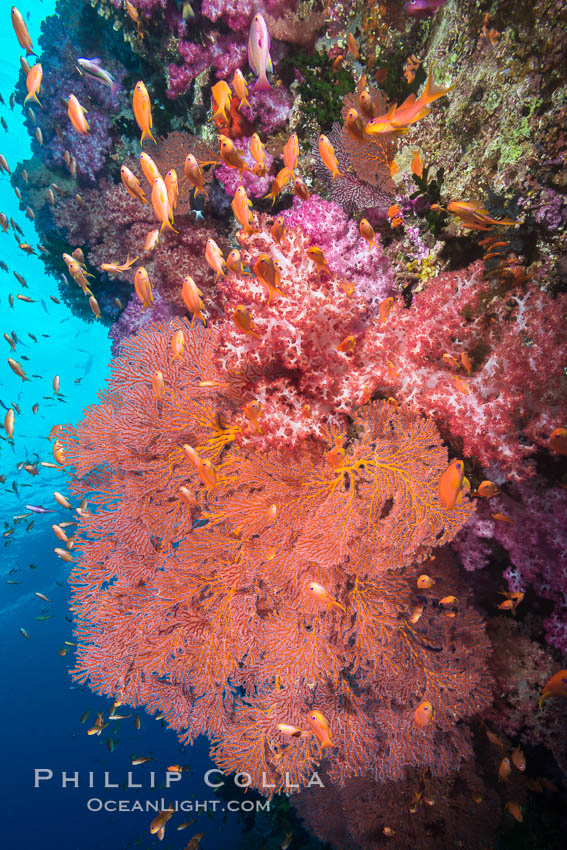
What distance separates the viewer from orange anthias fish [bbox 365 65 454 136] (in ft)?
5.92

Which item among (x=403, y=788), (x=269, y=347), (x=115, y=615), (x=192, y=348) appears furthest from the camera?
(x=403, y=788)

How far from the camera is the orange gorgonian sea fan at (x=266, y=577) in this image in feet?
8.63

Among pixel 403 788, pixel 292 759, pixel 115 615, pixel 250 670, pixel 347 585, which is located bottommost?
pixel 403 788

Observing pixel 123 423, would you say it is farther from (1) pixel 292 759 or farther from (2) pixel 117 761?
(2) pixel 117 761

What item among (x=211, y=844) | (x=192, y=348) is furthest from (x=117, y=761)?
(x=192, y=348)

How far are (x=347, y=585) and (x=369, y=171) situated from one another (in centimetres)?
379

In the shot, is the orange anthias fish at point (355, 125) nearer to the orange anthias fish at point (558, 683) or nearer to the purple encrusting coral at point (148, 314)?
the purple encrusting coral at point (148, 314)

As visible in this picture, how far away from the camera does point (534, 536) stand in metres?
2.95

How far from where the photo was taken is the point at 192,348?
10.7 ft

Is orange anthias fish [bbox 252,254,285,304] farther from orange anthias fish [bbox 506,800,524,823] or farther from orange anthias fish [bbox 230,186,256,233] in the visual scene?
orange anthias fish [bbox 506,800,524,823]

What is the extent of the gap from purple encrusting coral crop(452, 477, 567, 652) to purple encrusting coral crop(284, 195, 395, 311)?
199 centimetres

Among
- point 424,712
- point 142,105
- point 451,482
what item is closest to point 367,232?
point 142,105

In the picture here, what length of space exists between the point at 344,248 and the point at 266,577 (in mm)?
2843

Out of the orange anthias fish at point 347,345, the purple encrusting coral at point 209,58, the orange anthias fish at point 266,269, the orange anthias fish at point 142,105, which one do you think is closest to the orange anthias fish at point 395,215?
the orange anthias fish at point 347,345
